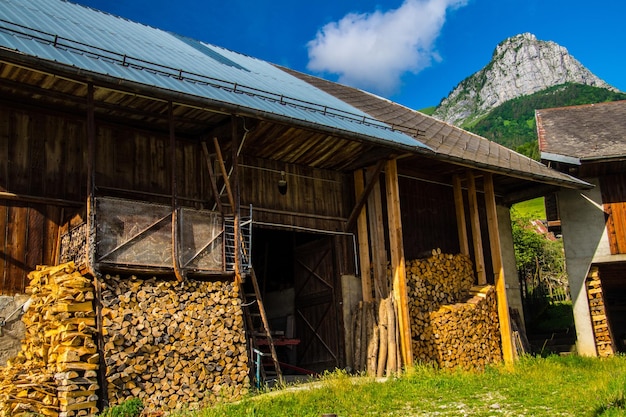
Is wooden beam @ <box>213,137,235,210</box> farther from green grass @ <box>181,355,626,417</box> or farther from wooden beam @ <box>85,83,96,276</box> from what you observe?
green grass @ <box>181,355,626,417</box>

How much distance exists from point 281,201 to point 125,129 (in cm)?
395

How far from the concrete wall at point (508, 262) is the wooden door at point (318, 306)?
5.96m

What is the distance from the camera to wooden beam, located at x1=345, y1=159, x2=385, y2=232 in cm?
1612

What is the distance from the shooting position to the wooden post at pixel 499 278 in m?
17.3

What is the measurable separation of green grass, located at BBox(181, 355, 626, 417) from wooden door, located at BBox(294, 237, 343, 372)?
255 centimetres

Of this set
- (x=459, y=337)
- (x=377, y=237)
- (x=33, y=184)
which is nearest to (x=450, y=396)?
(x=459, y=337)

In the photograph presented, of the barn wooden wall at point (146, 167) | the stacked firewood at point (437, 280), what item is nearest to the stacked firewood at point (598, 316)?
the stacked firewood at point (437, 280)

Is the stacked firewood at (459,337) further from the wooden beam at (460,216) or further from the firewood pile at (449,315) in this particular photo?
the wooden beam at (460,216)

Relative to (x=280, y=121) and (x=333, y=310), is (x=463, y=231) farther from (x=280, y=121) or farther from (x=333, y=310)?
(x=280, y=121)

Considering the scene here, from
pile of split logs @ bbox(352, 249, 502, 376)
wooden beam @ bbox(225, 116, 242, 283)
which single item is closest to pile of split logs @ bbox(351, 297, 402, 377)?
pile of split logs @ bbox(352, 249, 502, 376)

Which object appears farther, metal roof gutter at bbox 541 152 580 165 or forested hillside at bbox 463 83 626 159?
forested hillside at bbox 463 83 626 159

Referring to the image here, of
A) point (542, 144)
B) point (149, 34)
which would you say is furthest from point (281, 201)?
point (542, 144)

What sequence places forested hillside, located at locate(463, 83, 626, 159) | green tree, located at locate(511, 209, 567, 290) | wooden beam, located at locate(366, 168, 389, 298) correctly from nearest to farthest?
wooden beam, located at locate(366, 168, 389, 298) → green tree, located at locate(511, 209, 567, 290) → forested hillside, located at locate(463, 83, 626, 159)

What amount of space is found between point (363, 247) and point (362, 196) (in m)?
1.23
